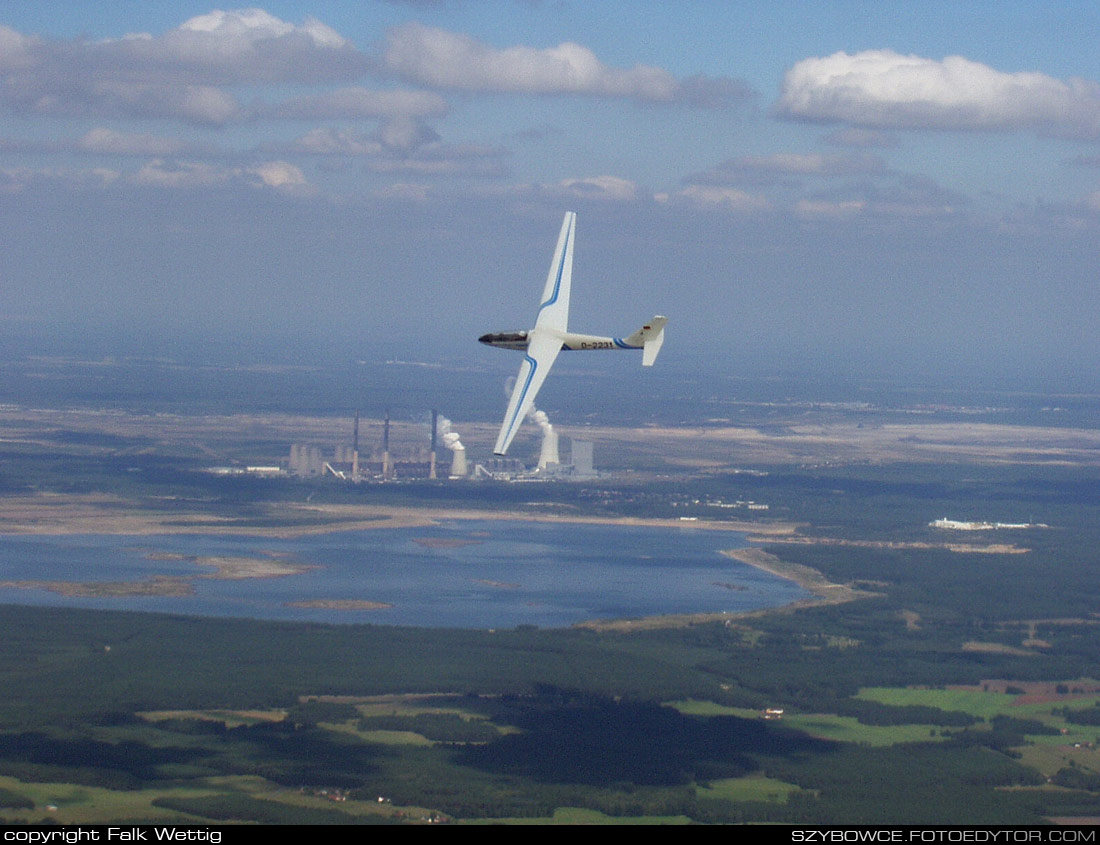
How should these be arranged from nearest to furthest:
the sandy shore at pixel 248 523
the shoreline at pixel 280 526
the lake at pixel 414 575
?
the lake at pixel 414 575 → the shoreline at pixel 280 526 → the sandy shore at pixel 248 523

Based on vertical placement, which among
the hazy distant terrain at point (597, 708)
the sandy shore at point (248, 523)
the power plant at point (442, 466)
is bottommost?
the hazy distant terrain at point (597, 708)

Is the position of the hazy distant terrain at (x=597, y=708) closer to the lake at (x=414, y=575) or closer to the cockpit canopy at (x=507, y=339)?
the lake at (x=414, y=575)

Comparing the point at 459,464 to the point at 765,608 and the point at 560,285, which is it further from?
the point at 560,285

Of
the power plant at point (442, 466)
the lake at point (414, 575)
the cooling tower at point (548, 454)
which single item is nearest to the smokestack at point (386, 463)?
the power plant at point (442, 466)

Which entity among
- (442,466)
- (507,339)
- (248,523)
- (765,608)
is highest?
(507,339)

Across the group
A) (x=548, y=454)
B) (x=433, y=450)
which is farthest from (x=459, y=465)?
(x=548, y=454)

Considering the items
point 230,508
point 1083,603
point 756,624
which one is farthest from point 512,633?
point 230,508

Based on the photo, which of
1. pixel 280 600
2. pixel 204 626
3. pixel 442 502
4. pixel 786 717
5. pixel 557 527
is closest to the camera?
pixel 786 717

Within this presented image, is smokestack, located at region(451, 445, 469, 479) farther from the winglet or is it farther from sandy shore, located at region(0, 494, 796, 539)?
the winglet

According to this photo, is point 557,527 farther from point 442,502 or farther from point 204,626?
point 204,626
